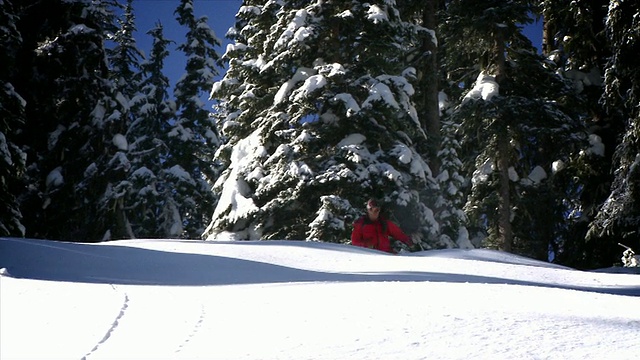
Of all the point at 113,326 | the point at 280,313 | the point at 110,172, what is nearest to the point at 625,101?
the point at 280,313

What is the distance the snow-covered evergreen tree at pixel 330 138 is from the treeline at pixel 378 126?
5 cm

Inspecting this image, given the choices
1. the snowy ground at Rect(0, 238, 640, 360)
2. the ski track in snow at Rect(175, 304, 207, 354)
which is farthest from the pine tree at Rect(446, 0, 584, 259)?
the ski track in snow at Rect(175, 304, 207, 354)

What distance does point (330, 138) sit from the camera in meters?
14.2

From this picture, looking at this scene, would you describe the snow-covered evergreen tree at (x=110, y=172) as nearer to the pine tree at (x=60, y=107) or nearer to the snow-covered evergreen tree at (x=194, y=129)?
the pine tree at (x=60, y=107)

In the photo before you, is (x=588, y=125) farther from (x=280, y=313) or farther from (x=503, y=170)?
(x=280, y=313)

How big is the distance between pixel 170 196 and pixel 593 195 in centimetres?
1743

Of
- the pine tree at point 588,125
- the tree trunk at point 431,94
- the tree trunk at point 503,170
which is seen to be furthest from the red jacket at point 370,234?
the pine tree at point 588,125

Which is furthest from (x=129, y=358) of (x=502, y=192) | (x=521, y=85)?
(x=521, y=85)

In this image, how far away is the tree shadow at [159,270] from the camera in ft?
18.9

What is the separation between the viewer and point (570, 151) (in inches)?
624

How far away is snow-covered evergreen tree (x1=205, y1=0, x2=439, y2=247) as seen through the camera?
43.3 ft

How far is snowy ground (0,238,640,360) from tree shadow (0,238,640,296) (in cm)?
2

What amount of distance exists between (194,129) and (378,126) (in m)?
16.8

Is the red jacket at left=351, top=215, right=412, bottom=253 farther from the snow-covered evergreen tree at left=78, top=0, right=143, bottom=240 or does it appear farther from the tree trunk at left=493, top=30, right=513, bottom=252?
the snow-covered evergreen tree at left=78, top=0, right=143, bottom=240
